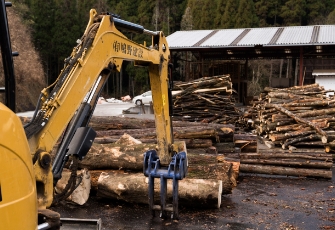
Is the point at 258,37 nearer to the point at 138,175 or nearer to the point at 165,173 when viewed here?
the point at 138,175

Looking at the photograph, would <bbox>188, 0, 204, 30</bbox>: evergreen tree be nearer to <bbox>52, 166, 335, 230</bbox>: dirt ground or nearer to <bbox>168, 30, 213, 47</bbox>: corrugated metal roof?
<bbox>168, 30, 213, 47</bbox>: corrugated metal roof

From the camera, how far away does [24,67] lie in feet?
104

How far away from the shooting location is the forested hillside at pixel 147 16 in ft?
140

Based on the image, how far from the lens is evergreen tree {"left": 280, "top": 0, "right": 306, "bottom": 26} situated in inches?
2016

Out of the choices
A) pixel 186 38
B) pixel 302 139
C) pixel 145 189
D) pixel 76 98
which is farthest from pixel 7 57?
pixel 186 38

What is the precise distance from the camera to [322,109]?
46.8ft

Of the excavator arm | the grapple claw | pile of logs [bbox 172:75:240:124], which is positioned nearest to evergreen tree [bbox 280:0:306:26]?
pile of logs [bbox 172:75:240:124]

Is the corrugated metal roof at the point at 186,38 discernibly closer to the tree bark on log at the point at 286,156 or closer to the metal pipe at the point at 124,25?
the tree bark on log at the point at 286,156

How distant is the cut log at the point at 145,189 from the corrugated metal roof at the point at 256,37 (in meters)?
17.4

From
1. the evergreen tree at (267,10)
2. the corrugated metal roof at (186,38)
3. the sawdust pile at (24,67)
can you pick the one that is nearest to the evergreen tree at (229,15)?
the evergreen tree at (267,10)

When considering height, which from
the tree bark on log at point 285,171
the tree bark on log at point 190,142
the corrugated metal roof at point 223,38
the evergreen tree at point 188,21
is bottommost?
the tree bark on log at point 285,171

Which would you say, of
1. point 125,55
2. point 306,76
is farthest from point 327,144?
point 306,76

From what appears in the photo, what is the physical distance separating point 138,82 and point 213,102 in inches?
1261

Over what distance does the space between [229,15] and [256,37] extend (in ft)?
71.1
